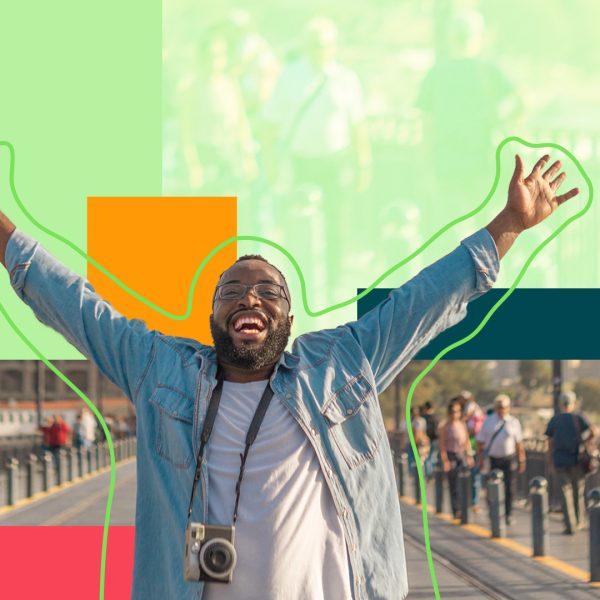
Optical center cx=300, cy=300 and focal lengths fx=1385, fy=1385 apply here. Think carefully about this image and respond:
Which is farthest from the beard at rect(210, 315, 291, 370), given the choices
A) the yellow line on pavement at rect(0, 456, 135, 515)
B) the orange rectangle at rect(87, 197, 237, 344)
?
the yellow line on pavement at rect(0, 456, 135, 515)

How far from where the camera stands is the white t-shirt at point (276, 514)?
125 inches

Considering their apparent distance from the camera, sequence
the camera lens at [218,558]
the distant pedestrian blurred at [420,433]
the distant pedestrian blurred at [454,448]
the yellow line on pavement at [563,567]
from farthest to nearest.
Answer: the distant pedestrian blurred at [420,433] → the distant pedestrian blurred at [454,448] → the yellow line on pavement at [563,567] → the camera lens at [218,558]

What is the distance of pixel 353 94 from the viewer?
490 cm

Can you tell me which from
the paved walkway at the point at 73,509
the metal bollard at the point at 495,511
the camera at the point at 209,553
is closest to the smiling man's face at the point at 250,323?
the camera at the point at 209,553

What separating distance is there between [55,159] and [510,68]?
1626 millimetres

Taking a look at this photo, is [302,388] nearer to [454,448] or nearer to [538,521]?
[538,521]

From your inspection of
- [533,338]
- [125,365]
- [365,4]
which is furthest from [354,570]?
[365,4]

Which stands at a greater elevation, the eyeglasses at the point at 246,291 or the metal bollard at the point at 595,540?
the eyeglasses at the point at 246,291

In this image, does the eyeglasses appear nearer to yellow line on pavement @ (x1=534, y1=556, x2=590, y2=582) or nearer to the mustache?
the mustache

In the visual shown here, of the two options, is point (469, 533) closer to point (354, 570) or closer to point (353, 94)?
point (353, 94)

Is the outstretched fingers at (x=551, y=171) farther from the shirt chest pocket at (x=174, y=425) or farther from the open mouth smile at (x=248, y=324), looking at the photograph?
the shirt chest pocket at (x=174, y=425)

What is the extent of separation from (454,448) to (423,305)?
476 inches

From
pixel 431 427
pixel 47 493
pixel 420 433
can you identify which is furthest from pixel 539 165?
pixel 47 493

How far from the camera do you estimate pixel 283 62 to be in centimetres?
488
